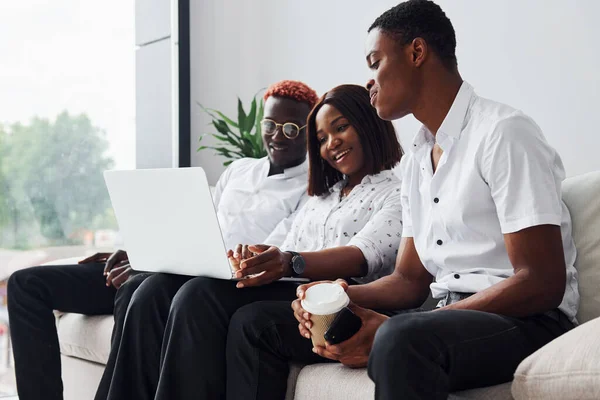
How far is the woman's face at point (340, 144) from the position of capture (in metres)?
2.19

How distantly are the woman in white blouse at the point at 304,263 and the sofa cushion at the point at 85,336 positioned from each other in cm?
52

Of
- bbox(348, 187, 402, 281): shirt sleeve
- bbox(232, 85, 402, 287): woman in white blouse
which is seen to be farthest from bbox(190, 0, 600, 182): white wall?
bbox(348, 187, 402, 281): shirt sleeve

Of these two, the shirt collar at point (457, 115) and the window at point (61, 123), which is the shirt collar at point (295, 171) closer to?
the shirt collar at point (457, 115)

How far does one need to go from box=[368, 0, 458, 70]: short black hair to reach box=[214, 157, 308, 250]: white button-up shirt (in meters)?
1.04

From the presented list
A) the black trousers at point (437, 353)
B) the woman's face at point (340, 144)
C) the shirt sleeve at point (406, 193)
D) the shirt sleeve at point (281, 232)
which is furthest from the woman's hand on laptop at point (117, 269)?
the shirt sleeve at point (406, 193)

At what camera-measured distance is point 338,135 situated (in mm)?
2203

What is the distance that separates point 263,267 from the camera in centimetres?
182

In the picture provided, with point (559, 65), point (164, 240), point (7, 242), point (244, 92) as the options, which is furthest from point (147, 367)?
point (244, 92)

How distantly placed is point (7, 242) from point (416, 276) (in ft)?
7.96

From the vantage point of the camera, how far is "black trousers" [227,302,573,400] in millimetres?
1192

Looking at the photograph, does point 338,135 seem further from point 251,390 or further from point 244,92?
point 244,92

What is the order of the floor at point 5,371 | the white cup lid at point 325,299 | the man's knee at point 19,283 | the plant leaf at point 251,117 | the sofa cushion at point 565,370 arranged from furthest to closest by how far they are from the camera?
the floor at point 5,371 < the plant leaf at point 251,117 < the man's knee at point 19,283 < the white cup lid at point 325,299 < the sofa cushion at point 565,370

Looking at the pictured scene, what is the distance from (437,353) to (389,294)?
562 millimetres

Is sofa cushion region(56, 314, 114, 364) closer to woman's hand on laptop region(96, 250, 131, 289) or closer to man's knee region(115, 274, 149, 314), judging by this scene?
woman's hand on laptop region(96, 250, 131, 289)
